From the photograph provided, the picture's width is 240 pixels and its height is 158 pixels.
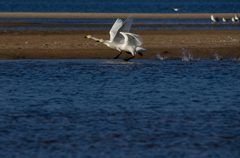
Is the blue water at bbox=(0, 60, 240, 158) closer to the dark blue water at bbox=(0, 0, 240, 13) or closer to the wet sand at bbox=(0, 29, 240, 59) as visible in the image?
the wet sand at bbox=(0, 29, 240, 59)

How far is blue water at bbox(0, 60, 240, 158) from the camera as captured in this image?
7378mm

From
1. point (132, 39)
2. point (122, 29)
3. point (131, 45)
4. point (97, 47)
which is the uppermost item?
point (122, 29)

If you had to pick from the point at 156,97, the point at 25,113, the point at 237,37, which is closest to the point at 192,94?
the point at 156,97

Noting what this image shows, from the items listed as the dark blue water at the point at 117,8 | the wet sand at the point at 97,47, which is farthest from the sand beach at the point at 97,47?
the dark blue water at the point at 117,8

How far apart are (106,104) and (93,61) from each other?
8.61 m

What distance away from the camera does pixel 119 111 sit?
998 centimetres

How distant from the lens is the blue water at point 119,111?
24.2 ft

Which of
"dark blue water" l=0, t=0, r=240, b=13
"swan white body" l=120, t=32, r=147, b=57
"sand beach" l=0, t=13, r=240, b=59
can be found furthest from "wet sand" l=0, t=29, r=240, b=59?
"dark blue water" l=0, t=0, r=240, b=13

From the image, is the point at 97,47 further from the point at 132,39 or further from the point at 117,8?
the point at 117,8

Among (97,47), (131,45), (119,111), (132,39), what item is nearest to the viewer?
(119,111)

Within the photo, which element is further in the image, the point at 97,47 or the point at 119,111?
the point at 97,47

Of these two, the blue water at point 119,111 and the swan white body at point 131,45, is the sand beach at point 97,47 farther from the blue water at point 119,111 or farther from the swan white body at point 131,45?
the blue water at point 119,111

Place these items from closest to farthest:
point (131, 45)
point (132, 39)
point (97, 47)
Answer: point (132, 39) → point (131, 45) → point (97, 47)

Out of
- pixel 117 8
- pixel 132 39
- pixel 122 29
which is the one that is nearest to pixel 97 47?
pixel 132 39
